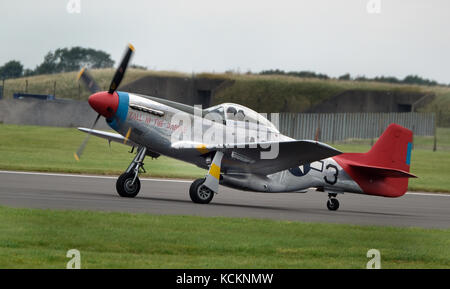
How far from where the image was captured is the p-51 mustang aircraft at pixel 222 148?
52.4 feet

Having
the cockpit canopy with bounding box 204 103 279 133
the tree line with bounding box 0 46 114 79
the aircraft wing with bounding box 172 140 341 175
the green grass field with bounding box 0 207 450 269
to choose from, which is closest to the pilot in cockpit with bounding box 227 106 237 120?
the cockpit canopy with bounding box 204 103 279 133

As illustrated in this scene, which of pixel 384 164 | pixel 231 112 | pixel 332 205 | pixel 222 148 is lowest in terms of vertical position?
pixel 332 205

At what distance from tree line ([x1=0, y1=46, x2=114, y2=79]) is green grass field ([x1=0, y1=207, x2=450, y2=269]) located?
71.1ft

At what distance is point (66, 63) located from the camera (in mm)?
36656

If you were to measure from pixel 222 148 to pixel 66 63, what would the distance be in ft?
73.7

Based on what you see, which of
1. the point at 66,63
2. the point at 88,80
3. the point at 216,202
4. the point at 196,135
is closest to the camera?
the point at 196,135

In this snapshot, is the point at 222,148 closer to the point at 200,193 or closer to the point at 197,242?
the point at 200,193

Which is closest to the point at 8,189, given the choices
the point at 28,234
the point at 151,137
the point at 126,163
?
the point at 151,137

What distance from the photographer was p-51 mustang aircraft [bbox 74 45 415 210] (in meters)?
16.0

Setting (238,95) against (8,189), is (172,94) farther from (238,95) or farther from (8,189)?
(8,189)

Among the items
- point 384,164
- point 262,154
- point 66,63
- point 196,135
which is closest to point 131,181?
point 196,135

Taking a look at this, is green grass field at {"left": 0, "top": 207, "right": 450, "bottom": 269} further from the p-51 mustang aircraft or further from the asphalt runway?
the p-51 mustang aircraft
